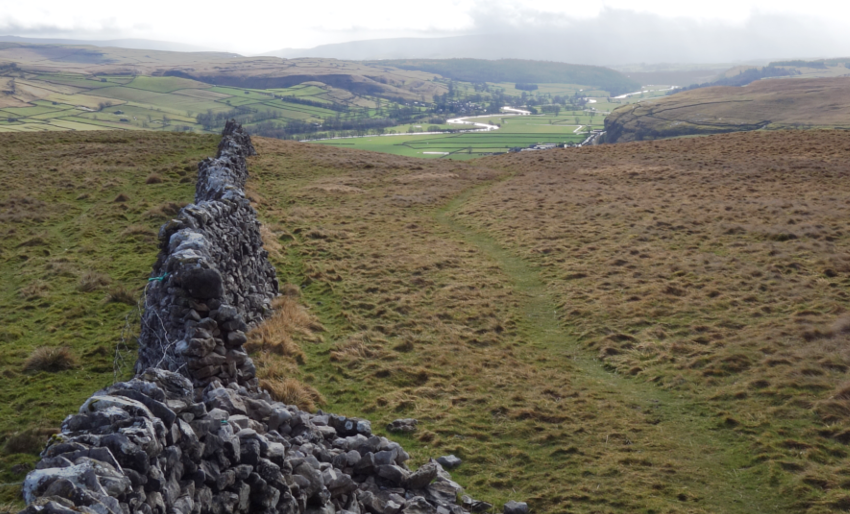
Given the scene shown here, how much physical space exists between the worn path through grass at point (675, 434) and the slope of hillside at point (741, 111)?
11751 cm

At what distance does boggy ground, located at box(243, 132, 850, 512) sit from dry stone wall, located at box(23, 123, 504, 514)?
204cm

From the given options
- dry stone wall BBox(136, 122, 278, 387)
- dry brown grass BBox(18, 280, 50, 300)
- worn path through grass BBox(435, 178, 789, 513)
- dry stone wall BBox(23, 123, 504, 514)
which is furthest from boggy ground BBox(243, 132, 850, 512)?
dry brown grass BBox(18, 280, 50, 300)

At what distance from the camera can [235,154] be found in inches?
1559

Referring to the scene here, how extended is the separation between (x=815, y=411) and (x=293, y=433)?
11049 mm

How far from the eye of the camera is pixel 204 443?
700 cm

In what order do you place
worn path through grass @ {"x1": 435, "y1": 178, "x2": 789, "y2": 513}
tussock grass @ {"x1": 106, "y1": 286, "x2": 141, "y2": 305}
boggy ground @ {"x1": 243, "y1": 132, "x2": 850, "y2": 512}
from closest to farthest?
worn path through grass @ {"x1": 435, "y1": 178, "x2": 789, "y2": 513}
boggy ground @ {"x1": 243, "y1": 132, "x2": 850, "y2": 512}
tussock grass @ {"x1": 106, "y1": 286, "x2": 141, "y2": 305}

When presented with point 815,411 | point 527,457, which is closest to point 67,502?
point 527,457

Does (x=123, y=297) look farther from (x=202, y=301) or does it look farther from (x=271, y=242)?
(x=271, y=242)

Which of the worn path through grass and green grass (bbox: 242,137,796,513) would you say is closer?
the worn path through grass

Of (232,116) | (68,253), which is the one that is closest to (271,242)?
(68,253)

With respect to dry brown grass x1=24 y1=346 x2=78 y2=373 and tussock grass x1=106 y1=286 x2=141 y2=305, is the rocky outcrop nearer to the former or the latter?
tussock grass x1=106 y1=286 x2=141 y2=305

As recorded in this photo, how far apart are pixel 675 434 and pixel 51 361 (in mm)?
14610

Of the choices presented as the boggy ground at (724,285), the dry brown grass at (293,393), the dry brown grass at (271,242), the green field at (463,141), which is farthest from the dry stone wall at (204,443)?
the green field at (463,141)

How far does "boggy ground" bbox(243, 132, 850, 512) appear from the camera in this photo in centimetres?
1077
